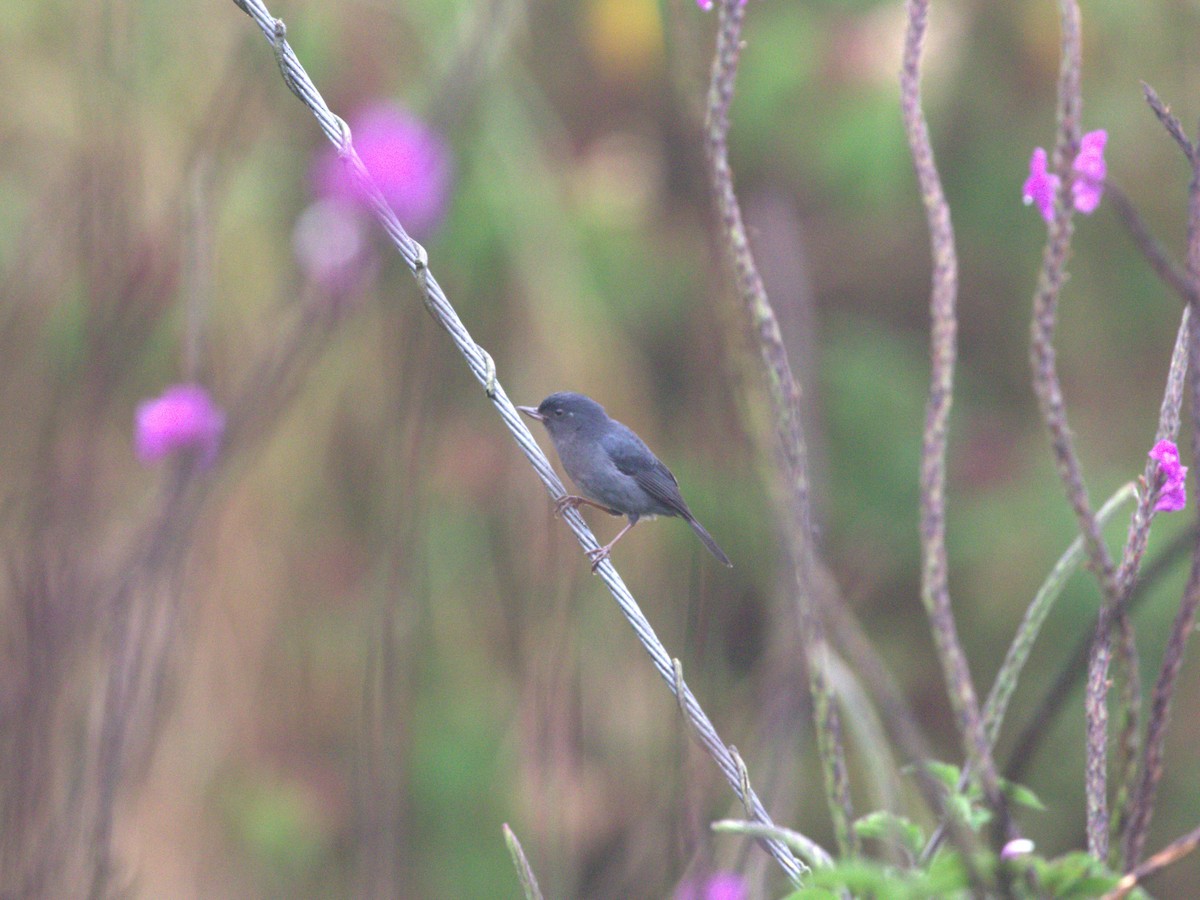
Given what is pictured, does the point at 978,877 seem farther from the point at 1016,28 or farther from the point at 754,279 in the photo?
the point at 1016,28

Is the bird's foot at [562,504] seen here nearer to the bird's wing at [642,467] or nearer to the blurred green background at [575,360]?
the bird's wing at [642,467]

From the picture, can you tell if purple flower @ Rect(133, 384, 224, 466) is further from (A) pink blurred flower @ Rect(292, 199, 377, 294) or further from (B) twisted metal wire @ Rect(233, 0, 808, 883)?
(B) twisted metal wire @ Rect(233, 0, 808, 883)

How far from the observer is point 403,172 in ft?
11.4

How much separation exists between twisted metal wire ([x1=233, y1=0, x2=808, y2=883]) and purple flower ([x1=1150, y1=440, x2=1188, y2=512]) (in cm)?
57

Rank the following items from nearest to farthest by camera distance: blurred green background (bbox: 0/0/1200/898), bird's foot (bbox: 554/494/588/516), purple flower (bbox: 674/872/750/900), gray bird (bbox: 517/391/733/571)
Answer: purple flower (bbox: 674/872/750/900) < bird's foot (bbox: 554/494/588/516) < gray bird (bbox: 517/391/733/571) < blurred green background (bbox: 0/0/1200/898)

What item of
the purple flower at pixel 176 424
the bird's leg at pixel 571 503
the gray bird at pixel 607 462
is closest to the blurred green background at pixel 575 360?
the gray bird at pixel 607 462

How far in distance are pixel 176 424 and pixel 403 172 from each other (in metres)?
1.28

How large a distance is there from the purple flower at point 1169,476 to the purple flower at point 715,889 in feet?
2.24

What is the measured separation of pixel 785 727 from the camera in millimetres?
1489

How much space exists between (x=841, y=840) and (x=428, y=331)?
37.4 inches

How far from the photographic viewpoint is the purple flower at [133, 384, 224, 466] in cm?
236

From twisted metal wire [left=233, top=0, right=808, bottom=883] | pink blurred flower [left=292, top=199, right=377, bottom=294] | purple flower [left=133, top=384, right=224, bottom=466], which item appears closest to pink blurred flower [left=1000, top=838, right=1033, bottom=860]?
twisted metal wire [left=233, top=0, right=808, bottom=883]

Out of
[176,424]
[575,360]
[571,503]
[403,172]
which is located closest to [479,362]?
[571,503]

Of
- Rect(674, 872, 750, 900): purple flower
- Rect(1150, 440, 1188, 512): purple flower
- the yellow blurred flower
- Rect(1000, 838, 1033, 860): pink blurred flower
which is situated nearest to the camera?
Rect(1000, 838, 1033, 860): pink blurred flower
